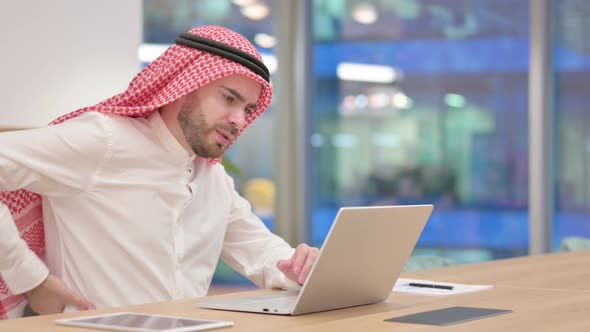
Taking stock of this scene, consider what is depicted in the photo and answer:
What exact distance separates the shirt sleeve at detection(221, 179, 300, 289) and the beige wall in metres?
1.25

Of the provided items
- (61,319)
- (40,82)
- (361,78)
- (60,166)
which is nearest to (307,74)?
(361,78)

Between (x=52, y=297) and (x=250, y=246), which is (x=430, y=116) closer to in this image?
(x=250, y=246)

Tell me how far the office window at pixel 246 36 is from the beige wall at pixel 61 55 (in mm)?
2921

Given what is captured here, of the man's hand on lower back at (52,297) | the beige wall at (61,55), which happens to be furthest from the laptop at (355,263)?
the beige wall at (61,55)

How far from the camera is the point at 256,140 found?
7.80m

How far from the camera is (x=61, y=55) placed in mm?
4195

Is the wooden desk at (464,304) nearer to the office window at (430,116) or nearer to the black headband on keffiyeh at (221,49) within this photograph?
the black headband on keffiyeh at (221,49)

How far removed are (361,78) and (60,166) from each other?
5.49 meters

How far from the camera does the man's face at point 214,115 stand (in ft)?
8.99

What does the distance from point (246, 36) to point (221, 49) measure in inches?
197

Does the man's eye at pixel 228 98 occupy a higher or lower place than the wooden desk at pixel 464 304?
higher

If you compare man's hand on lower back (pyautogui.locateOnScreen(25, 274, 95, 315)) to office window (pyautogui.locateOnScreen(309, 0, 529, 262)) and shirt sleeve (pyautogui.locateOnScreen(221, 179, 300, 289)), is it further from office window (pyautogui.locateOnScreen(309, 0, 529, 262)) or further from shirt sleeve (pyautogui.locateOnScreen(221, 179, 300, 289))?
office window (pyautogui.locateOnScreen(309, 0, 529, 262))

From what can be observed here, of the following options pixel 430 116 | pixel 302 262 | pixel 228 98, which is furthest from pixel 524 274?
pixel 430 116

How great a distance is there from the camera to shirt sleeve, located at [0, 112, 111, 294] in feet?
7.91
